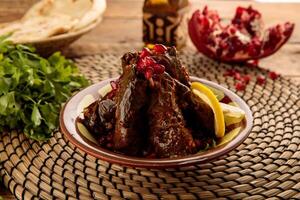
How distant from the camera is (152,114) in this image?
150cm

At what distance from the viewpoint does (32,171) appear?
160 centimetres

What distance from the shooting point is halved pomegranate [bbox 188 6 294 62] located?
238 cm

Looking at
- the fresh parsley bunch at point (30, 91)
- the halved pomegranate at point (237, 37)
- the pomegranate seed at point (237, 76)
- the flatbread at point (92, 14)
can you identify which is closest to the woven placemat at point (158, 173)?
the fresh parsley bunch at point (30, 91)

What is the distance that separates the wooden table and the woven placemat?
74cm

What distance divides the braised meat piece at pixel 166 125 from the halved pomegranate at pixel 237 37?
3.10ft

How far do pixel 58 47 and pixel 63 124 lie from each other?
2.89ft

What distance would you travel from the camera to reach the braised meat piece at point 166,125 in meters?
1.48

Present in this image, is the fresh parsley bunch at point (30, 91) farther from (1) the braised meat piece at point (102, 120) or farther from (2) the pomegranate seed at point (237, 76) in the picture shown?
(2) the pomegranate seed at point (237, 76)

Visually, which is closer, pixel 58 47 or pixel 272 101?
pixel 272 101

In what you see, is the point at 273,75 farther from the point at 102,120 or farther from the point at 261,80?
the point at 102,120

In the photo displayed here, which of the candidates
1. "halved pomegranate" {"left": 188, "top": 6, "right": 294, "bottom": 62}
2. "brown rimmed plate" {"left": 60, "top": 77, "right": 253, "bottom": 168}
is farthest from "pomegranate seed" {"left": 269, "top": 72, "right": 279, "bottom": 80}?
"brown rimmed plate" {"left": 60, "top": 77, "right": 253, "bottom": 168}

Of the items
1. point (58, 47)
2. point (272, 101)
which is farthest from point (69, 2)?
point (272, 101)

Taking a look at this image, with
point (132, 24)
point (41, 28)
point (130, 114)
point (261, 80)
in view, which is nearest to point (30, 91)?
point (130, 114)

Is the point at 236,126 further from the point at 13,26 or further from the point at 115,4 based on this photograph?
the point at 115,4
